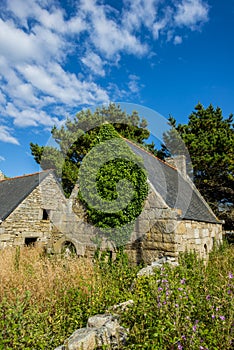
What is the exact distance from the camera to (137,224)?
21.2 feet

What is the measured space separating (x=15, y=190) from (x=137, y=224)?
32.7 feet

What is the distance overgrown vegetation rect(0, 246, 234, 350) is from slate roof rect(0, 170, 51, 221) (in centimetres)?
684

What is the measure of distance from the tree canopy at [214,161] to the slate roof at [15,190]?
31.9 feet

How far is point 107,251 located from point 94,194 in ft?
5.71

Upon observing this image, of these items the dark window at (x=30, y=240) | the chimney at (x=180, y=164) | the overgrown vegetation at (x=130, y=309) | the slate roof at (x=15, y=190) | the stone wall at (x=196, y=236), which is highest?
the chimney at (x=180, y=164)

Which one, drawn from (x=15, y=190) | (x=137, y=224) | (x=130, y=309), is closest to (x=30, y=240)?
(x=15, y=190)

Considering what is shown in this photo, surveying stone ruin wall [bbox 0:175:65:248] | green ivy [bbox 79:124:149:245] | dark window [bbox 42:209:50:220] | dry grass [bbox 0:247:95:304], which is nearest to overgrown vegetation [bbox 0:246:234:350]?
dry grass [bbox 0:247:95:304]

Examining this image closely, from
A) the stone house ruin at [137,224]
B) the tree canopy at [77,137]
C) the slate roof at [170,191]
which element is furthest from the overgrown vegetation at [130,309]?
the tree canopy at [77,137]

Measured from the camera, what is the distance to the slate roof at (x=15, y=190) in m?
12.0

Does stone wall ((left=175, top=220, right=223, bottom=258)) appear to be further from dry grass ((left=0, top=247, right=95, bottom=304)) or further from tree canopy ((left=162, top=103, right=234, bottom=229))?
tree canopy ((left=162, top=103, right=234, bottom=229))

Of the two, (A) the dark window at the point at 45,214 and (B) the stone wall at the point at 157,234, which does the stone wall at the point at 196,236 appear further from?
(A) the dark window at the point at 45,214

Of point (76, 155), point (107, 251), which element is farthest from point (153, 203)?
point (76, 155)

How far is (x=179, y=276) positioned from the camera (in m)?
4.07

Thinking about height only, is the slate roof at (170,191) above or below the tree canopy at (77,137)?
below
